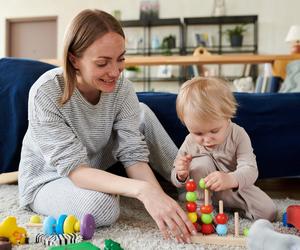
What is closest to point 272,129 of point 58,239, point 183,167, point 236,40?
point 183,167

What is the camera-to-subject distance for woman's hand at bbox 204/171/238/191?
0.99 metres

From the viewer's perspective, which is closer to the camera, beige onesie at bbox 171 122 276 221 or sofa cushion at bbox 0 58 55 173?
beige onesie at bbox 171 122 276 221

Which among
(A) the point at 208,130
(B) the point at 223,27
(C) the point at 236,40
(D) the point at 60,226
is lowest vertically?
(D) the point at 60,226

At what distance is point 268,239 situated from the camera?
0.73 meters

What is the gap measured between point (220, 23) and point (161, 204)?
4.06m

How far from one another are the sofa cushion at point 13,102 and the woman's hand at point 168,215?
78 centimetres

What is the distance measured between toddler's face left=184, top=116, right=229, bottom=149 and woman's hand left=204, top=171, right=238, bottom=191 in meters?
0.11

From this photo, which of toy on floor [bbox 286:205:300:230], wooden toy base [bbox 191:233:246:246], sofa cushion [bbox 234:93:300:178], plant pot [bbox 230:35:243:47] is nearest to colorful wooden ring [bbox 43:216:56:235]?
wooden toy base [bbox 191:233:246:246]

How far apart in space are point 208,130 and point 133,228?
323 millimetres

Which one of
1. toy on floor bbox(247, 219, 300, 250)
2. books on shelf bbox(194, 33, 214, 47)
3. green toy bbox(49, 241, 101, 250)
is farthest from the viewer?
books on shelf bbox(194, 33, 214, 47)

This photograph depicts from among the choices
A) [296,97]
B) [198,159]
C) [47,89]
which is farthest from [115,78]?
[296,97]

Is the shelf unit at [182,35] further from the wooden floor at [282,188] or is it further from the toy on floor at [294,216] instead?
the toy on floor at [294,216]

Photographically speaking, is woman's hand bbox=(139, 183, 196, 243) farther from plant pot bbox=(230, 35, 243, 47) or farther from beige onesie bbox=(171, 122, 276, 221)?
plant pot bbox=(230, 35, 243, 47)

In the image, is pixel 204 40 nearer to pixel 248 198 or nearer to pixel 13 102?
pixel 13 102
